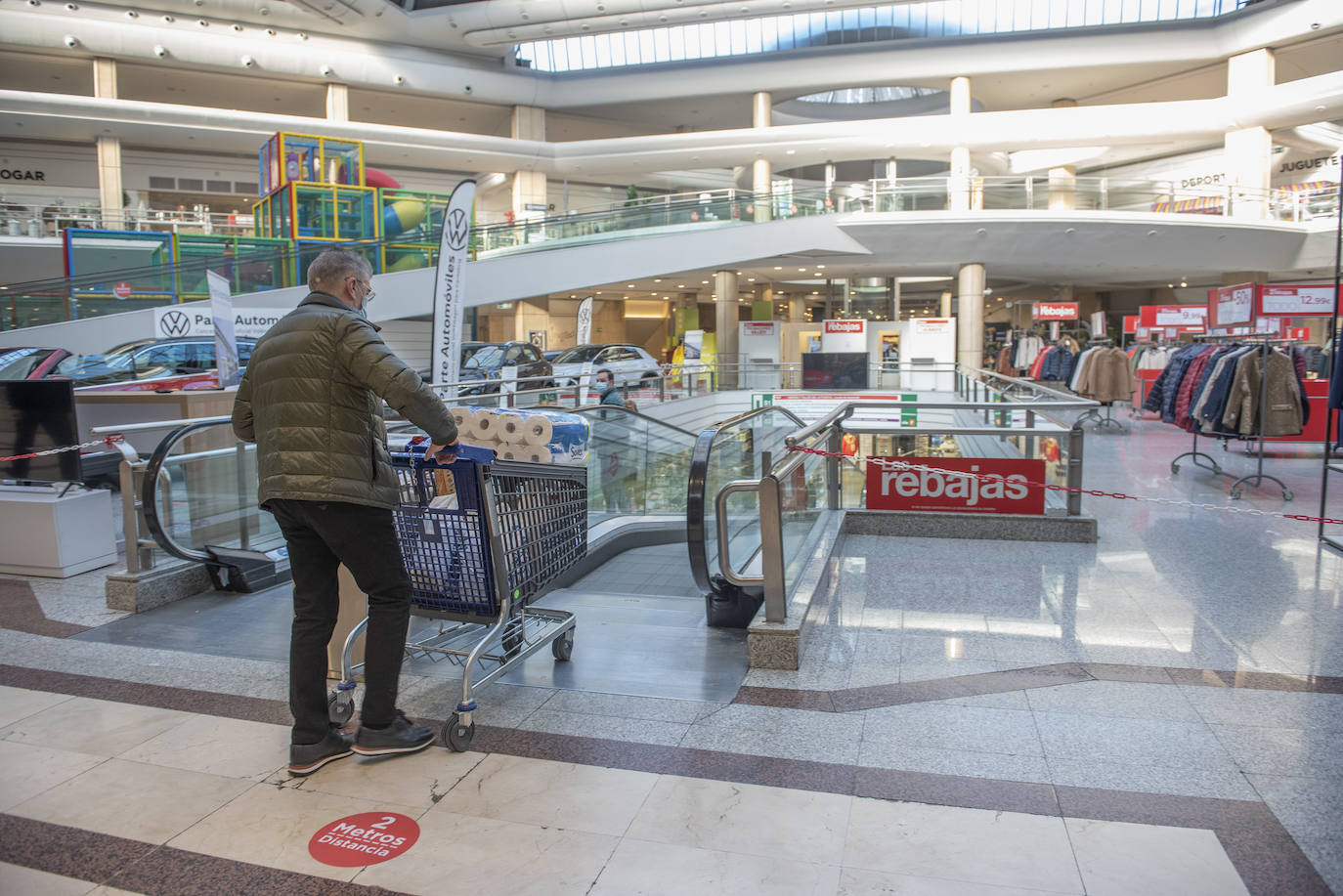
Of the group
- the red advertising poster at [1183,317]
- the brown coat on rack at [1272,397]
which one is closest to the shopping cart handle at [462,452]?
the brown coat on rack at [1272,397]

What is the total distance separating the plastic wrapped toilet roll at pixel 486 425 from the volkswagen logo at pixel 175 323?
968 cm

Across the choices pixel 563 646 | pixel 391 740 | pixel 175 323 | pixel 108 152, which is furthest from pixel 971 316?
pixel 108 152

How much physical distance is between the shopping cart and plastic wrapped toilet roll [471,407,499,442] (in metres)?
0.55

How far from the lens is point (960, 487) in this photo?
6.65 metres

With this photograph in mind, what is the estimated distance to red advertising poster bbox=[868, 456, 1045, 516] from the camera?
21.4ft

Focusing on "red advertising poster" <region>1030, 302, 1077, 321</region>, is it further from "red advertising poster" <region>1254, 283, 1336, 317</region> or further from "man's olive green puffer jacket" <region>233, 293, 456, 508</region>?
"man's olive green puffer jacket" <region>233, 293, 456, 508</region>

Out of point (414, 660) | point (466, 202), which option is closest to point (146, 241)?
point (466, 202)

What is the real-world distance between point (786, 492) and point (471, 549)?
71.4 inches

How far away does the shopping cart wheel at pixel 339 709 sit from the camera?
321 cm

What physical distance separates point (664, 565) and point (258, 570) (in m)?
2.93

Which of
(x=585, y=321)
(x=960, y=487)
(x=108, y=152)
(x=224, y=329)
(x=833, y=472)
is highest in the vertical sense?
(x=108, y=152)

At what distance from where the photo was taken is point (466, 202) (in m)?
7.80

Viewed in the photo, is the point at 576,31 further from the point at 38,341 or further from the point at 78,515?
the point at 78,515

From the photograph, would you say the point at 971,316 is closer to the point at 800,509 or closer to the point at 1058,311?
the point at 1058,311
